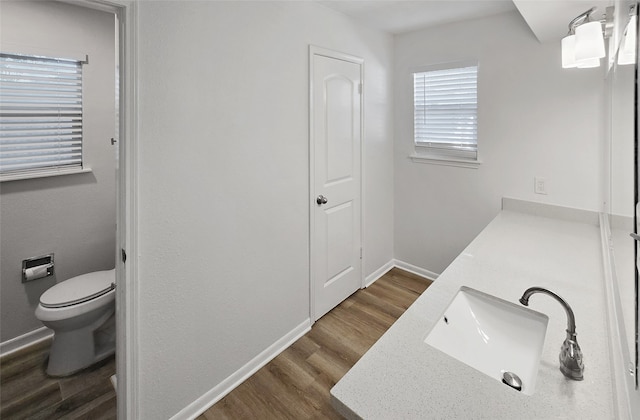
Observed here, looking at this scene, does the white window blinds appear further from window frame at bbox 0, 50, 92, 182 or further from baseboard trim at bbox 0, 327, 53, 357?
baseboard trim at bbox 0, 327, 53, 357

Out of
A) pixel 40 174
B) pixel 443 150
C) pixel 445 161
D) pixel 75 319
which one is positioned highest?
pixel 443 150

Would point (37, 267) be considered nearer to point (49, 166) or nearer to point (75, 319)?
point (75, 319)

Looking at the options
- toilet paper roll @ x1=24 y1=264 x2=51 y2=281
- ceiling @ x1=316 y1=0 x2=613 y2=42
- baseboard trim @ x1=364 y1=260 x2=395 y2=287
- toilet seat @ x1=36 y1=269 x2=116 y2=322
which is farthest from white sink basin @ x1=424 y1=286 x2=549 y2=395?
toilet paper roll @ x1=24 y1=264 x2=51 y2=281

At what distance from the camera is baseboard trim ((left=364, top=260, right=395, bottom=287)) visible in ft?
Result: 10.1

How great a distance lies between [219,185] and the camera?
169 centimetres

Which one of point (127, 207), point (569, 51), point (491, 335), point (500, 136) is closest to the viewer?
point (491, 335)

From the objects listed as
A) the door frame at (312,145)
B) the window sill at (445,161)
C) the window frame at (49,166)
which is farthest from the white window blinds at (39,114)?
the window sill at (445,161)

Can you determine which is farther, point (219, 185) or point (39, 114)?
point (39, 114)

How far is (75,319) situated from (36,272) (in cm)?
57

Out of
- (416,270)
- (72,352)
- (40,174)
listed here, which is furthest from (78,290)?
(416,270)

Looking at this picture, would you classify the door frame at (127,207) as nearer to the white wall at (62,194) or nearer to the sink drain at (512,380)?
the white wall at (62,194)

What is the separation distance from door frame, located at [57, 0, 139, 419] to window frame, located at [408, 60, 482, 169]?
235 centimetres

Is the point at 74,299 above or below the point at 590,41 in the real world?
below

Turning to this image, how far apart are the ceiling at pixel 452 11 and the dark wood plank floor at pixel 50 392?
2830 mm
